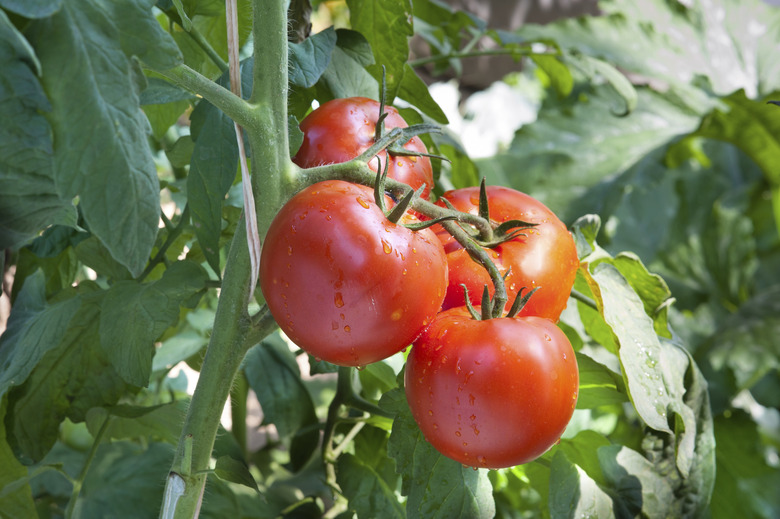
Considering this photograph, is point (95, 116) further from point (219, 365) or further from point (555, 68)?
point (555, 68)

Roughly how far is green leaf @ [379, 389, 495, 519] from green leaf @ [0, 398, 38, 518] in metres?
0.24

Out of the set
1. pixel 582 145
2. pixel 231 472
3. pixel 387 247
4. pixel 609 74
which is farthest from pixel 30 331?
pixel 582 145

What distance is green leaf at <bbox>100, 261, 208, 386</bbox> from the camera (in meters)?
0.39

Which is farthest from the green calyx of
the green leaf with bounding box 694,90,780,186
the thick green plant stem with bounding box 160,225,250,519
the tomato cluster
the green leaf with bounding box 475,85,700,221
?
the green leaf with bounding box 694,90,780,186

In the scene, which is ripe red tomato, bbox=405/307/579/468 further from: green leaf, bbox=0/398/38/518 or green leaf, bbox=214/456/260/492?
green leaf, bbox=0/398/38/518

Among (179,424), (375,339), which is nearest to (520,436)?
(375,339)

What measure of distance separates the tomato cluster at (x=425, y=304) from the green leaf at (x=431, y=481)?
61 millimetres

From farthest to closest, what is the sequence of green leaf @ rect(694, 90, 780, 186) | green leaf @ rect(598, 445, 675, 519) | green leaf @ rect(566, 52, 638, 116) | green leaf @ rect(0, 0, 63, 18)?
green leaf @ rect(694, 90, 780, 186) → green leaf @ rect(566, 52, 638, 116) → green leaf @ rect(598, 445, 675, 519) → green leaf @ rect(0, 0, 63, 18)

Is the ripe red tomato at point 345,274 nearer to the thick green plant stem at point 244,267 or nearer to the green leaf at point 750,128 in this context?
the thick green plant stem at point 244,267

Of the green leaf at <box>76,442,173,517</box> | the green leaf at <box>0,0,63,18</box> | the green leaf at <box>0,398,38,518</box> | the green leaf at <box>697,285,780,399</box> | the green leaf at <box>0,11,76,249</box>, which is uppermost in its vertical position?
the green leaf at <box>0,0,63,18</box>

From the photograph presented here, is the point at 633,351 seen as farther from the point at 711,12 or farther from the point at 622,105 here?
the point at 711,12

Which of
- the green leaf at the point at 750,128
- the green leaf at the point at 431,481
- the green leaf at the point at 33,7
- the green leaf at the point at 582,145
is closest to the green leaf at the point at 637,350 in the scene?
the green leaf at the point at 431,481

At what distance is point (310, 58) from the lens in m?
0.39

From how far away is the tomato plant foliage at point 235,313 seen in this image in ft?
0.87
